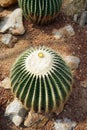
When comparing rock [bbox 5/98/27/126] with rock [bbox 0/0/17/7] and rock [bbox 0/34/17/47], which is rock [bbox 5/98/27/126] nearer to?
rock [bbox 0/34/17/47]

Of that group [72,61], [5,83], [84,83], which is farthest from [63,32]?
[5,83]

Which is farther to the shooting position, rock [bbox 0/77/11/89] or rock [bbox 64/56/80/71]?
rock [bbox 64/56/80/71]

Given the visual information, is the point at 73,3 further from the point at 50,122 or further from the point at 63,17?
the point at 50,122

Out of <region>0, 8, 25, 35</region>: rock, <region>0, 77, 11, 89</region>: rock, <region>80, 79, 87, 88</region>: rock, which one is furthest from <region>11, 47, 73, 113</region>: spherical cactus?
<region>0, 8, 25, 35</region>: rock

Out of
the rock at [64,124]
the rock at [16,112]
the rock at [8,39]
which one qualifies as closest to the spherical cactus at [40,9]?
the rock at [8,39]

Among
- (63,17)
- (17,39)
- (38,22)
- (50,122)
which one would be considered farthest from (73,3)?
(50,122)

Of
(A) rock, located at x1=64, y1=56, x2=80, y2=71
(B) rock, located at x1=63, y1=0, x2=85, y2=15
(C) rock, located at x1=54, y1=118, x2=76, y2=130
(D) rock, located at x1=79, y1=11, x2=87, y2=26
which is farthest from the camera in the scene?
(B) rock, located at x1=63, y1=0, x2=85, y2=15

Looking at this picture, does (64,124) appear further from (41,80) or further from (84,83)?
(41,80)
